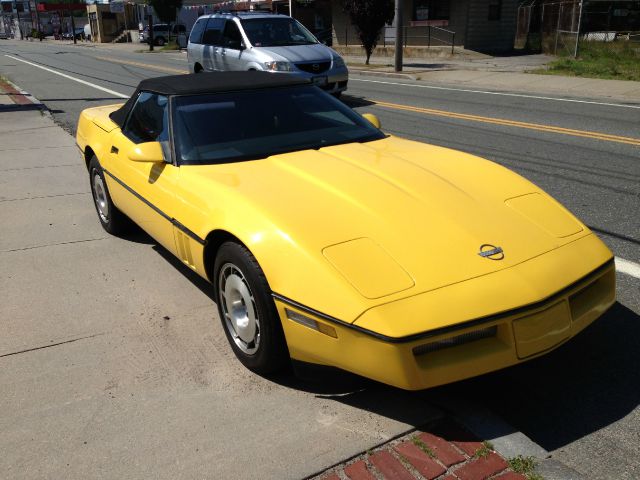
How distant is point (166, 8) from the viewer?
5103 cm

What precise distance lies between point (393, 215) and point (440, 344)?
754 mm

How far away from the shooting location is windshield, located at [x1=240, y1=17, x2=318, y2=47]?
12883 mm

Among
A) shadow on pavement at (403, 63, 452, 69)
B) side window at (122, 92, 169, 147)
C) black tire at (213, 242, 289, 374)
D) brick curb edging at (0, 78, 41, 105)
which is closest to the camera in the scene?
black tire at (213, 242, 289, 374)

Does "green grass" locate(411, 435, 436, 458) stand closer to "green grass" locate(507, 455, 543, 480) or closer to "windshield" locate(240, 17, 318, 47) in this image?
"green grass" locate(507, 455, 543, 480)

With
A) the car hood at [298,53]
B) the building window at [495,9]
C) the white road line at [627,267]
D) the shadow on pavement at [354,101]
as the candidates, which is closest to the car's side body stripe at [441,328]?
the white road line at [627,267]

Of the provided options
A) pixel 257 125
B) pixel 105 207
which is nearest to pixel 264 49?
pixel 105 207

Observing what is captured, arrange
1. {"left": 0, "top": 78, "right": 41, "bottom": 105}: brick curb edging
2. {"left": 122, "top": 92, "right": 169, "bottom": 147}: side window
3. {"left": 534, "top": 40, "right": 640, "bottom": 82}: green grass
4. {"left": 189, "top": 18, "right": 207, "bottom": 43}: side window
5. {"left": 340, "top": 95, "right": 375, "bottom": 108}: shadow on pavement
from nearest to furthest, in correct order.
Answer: {"left": 122, "top": 92, "right": 169, "bottom": 147}: side window
{"left": 340, "top": 95, "right": 375, "bottom": 108}: shadow on pavement
{"left": 0, "top": 78, "right": 41, "bottom": 105}: brick curb edging
{"left": 189, "top": 18, "right": 207, "bottom": 43}: side window
{"left": 534, "top": 40, "right": 640, "bottom": 82}: green grass

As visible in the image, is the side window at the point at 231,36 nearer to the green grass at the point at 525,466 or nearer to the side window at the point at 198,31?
the side window at the point at 198,31

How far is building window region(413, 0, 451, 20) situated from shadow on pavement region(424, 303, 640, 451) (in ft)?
94.4

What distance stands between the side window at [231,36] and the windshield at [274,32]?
20 cm

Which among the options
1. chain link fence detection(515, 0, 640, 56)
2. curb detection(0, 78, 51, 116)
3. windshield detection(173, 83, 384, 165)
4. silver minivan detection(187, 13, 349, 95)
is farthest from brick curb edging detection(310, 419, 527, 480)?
chain link fence detection(515, 0, 640, 56)

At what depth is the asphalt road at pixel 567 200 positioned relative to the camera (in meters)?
2.70

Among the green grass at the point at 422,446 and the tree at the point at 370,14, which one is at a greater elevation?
the tree at the point at 370,14

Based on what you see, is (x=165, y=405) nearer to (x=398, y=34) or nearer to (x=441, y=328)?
(x=441, y=328)
